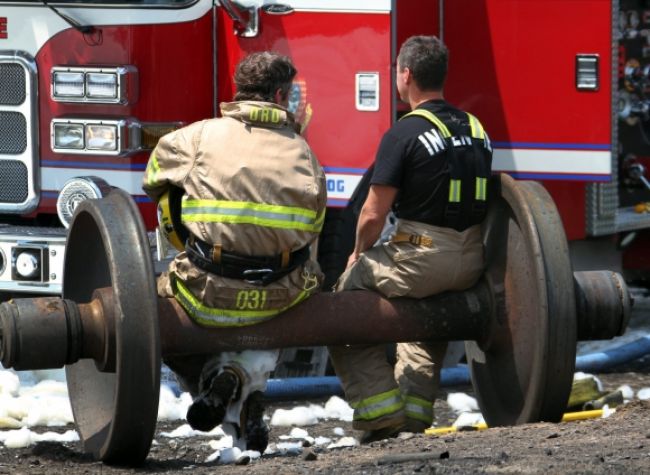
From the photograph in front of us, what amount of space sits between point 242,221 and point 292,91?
1.84 meters

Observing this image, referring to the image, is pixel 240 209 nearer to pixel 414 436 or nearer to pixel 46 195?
pixel 414 436

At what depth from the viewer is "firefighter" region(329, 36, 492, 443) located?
5629mm

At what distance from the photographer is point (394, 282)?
5648 mm

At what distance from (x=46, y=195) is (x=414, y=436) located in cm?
251

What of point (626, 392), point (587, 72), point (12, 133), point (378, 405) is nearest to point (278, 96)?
point (378, 405)

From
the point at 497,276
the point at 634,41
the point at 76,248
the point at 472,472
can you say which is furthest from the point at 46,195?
the point at 634,41

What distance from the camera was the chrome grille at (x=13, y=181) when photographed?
7246 mm

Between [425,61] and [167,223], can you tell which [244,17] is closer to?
[425,61]

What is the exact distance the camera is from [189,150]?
210 inches

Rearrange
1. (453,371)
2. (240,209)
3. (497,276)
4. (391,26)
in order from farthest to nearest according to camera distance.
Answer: (453,371), (391,26), (497,276), (240,209)

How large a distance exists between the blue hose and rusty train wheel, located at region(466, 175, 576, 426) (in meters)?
1.37

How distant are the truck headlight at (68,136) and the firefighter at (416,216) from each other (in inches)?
69.5

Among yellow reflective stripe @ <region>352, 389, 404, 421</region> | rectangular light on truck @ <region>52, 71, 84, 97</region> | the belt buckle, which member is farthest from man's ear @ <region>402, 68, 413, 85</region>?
rectangular light on truck @ <region>52, 71, 84, 97</region>

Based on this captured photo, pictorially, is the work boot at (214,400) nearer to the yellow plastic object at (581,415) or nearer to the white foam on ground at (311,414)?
the white foam on ground at (311,414)
